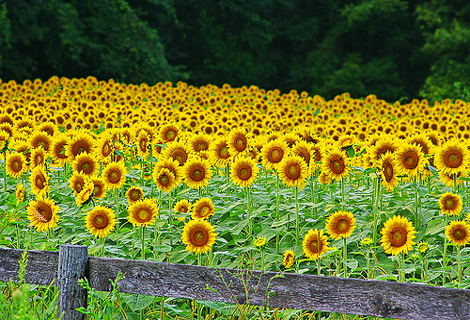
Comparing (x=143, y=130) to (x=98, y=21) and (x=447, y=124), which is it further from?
(x=98, y=21)

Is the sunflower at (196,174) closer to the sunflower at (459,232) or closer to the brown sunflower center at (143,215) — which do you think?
the brown sunflower center at (143,215)

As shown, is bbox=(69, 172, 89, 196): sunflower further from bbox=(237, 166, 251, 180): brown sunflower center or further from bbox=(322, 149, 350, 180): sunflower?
bbox=(322, 149, 350, 180): sunflower

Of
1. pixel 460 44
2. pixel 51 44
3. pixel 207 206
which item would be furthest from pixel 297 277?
pixel 460 44

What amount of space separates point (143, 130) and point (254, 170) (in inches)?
64.0

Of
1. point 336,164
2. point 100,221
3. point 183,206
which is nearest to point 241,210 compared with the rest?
point 183,206

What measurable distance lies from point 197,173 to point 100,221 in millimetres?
1110

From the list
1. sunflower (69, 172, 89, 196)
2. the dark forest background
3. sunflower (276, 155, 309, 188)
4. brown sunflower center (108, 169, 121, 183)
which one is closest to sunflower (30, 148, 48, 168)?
sunflower (69, 172, 89, 196)

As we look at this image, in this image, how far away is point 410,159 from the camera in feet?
17.6

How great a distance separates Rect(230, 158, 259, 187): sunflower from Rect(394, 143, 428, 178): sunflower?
3.88 feet

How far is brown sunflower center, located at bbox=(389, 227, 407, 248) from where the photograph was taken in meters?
4.63

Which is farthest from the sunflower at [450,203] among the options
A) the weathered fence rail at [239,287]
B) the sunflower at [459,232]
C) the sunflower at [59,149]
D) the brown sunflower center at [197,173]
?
the sunflower at [59,149]

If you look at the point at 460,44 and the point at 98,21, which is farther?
the point at 460,44

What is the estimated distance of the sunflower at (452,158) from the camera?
544cm

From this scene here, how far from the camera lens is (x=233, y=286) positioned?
3924 mm
